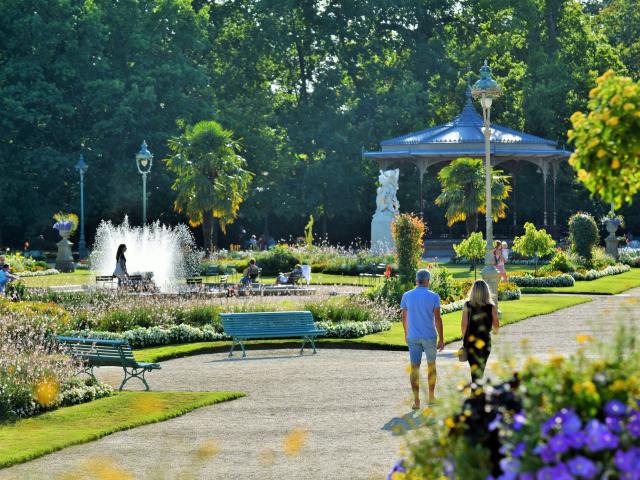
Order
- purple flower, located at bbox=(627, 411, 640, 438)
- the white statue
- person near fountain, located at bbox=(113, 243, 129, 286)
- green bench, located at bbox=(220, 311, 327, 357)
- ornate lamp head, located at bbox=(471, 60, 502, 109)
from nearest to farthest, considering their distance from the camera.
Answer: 1. purple flower, located at bbox=(627, 411, 640, 438)
2. green bench, located at bbox=(220, 311, 327, 357)
3. ornate lamp head, located at bbox=(471, 60, 502, 109)
4. person near fountain, located at bbox=(113, 243, 129, 286)
5. the white statue

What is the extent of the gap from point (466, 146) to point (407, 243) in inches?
1188

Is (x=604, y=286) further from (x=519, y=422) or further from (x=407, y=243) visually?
(x=519, y=422)

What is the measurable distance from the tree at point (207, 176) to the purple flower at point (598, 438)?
47869 mm

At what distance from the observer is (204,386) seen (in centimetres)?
1797

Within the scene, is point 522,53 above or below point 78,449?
above

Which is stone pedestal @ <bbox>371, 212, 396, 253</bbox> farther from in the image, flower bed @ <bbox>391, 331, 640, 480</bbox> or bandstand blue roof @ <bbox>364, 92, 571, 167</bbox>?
flower bed @ <bbox>391, 331, 640, 480</bbox>

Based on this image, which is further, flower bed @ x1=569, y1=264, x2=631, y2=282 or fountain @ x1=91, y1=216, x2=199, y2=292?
flower bed @ x1=569, y1=264, x2=631, y2=282

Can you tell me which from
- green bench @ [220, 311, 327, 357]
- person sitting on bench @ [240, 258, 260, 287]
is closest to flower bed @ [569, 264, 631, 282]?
person sitting on bench @ [240, 258, 260, 287]

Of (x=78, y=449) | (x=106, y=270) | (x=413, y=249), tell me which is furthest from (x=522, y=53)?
(x=78, y=449)

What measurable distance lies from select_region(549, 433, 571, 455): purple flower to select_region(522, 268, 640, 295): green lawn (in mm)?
33218

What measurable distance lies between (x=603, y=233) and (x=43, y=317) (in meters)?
46.4

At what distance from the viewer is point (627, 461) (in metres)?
4.99

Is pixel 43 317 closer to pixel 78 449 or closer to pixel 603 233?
pixel 78 449

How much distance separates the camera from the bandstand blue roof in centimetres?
5819
